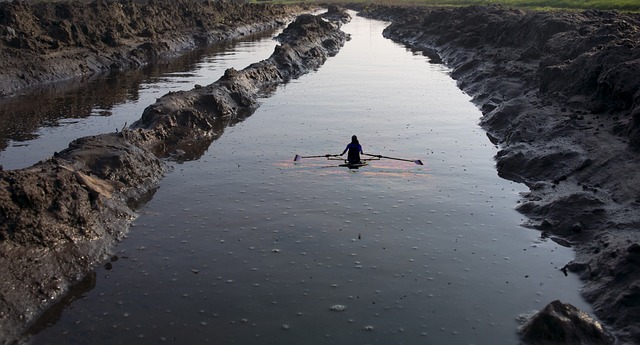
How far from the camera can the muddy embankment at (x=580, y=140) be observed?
14.5 m

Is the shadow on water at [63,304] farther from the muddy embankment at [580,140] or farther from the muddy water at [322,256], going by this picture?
the muddy embankment at [580,140]

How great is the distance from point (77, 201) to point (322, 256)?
21.1ft

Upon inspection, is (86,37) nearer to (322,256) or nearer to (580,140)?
(580,140)

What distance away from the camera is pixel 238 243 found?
1650 cm

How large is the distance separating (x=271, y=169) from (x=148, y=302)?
9785mm

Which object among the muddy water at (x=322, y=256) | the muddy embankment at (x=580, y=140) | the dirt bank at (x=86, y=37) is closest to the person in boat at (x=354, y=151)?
the muddy water at (x=322, y=256)

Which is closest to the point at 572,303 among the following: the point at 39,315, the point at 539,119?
the point at 39,315

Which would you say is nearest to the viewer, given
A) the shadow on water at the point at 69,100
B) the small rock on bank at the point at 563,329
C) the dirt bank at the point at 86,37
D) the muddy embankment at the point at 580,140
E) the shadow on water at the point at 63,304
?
the small rock on bank at the point at 563,329

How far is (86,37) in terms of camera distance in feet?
153

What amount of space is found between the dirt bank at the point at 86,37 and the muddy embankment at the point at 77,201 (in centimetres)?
1378

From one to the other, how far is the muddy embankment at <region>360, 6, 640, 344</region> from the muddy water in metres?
0.81

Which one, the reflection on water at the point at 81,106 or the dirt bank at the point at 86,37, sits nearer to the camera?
the reflection on water at the point at 81,106

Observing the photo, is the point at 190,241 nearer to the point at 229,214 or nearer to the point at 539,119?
the point at 229,214

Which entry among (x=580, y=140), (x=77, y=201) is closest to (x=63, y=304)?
(x=77, y=201)
